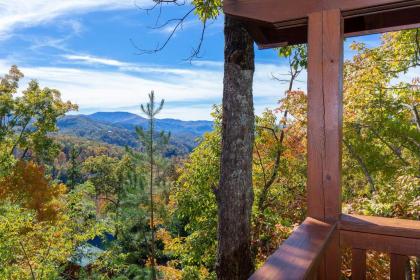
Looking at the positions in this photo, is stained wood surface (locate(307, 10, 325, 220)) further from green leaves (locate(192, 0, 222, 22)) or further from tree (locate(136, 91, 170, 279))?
tree (locate(136, 91, 170, 279))

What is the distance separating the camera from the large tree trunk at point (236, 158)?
3.44 m

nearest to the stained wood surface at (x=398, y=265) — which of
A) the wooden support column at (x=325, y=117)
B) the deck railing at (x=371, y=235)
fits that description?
the deck railing at (x=371, y=235)

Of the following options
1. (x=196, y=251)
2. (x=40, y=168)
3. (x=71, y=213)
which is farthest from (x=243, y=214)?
(x=40, y=168)

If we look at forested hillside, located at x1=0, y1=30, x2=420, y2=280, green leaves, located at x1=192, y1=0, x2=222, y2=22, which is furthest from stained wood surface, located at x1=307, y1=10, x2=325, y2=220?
green leaves, located at x1=192, y1=0, x2=222, y2=22

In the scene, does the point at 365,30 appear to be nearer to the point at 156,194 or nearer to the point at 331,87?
the point at 331,87

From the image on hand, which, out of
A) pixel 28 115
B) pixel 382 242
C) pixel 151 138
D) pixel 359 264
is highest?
pixel 28 115

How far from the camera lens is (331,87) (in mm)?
1604

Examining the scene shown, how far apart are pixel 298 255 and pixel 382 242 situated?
689mm

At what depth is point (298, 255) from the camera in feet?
3.49

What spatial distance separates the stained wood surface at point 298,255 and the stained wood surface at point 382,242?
0.18 meters

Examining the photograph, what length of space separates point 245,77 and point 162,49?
1315 mm

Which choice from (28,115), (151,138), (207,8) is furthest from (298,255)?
(28,115)

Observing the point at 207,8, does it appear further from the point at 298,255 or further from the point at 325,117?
the point at 298,255

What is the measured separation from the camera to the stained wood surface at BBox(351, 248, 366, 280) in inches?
61.7
